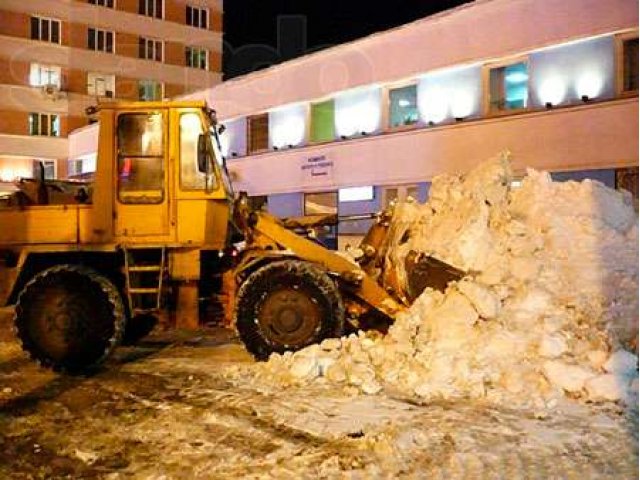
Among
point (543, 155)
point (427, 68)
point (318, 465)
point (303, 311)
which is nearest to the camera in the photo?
point (318, 465)

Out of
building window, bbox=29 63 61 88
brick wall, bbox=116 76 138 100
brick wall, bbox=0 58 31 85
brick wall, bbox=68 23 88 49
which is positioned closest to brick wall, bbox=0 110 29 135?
brick wall, bbox=0 58 31 85

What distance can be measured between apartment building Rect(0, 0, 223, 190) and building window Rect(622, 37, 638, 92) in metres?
28.6

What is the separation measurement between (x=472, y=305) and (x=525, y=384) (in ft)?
3.76

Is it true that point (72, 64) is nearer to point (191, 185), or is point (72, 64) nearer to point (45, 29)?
point (45, 29)

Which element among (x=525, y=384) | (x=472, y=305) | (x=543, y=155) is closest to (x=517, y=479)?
(x=525, y=384)

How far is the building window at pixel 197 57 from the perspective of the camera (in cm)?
4728

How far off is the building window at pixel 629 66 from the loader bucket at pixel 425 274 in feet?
31.9

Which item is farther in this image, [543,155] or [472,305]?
[543,155]

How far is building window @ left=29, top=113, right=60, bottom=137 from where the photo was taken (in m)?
41.8

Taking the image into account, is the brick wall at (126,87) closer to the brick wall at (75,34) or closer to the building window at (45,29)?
the brick wall at (75,34)

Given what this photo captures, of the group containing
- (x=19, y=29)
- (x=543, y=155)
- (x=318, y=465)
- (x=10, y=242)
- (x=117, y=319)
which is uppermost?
(x=19, y=29)

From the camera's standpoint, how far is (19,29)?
4119cm

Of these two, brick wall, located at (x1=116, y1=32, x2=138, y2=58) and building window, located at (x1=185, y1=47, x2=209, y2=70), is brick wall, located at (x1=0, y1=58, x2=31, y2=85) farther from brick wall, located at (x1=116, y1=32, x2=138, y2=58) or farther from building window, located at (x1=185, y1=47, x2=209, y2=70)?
building window, located at (x1=185, y1=47, x2=209, y2=70)

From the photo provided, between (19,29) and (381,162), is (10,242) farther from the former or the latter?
(19,29)
